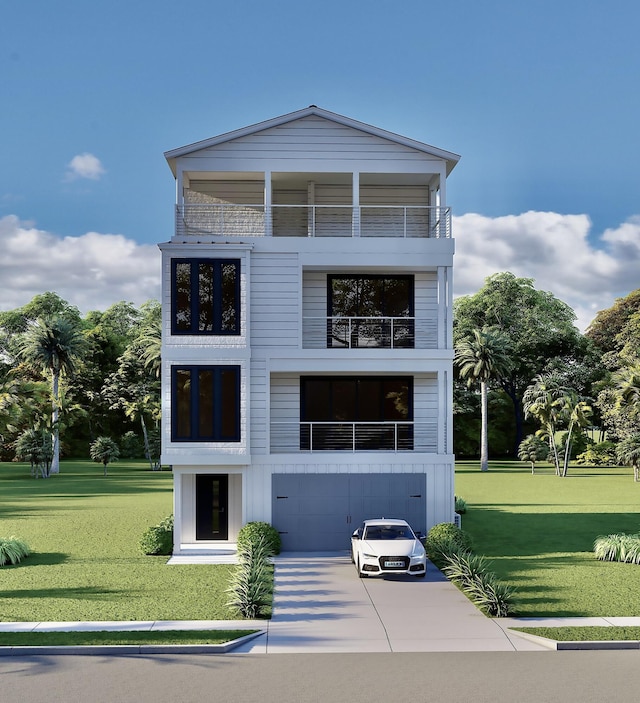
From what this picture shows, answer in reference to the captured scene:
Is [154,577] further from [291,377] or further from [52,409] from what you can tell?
[52,409]

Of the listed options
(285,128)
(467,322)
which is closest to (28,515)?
(285,128)

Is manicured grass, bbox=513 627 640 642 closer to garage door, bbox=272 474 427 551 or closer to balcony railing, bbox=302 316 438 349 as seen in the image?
garage door, bbox=272 474 427 551

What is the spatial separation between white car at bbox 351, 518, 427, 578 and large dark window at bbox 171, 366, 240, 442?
5.26 meters

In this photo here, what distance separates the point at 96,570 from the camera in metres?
21.8

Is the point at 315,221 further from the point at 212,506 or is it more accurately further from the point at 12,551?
the point at 12,551

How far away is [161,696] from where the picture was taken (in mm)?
12008

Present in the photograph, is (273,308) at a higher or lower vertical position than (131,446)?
higher

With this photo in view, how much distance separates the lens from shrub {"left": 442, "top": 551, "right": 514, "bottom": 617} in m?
16.8

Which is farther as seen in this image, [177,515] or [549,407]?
[549,407]

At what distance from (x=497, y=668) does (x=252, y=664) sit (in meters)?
3.86

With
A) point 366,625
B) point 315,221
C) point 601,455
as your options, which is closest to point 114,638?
point 366,625

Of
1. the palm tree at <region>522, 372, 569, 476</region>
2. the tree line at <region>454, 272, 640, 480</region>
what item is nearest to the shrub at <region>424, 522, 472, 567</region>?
the palm tree at <region>522, 372, 569, 476</region>

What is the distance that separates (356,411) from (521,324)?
5179 cm

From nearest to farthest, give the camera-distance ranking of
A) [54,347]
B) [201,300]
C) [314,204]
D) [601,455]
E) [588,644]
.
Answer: [588,644]
[201,300]
[314,204]
[54,347]
[601,455]
